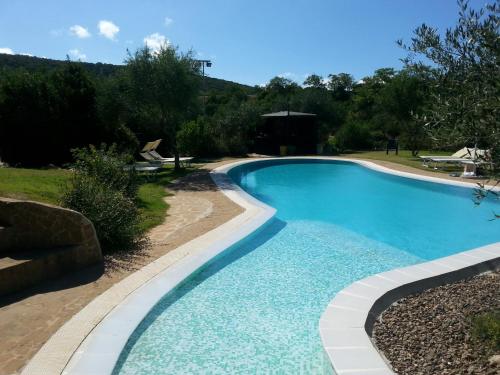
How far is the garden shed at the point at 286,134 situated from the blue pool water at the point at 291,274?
1539cm

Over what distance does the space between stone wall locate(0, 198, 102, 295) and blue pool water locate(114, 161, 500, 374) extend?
172cm

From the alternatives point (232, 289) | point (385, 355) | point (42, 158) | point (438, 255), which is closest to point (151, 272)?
point (232, 289)

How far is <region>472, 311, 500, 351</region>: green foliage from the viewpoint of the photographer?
13.2 feet

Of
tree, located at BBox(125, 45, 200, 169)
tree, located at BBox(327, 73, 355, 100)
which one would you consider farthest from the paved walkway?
tree, located at BBox(327, 73, 355, 100)

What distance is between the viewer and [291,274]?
7.09 metres

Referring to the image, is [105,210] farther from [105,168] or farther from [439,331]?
[439,331]

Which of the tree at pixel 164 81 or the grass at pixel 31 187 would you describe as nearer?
the grass at pixel 31 187

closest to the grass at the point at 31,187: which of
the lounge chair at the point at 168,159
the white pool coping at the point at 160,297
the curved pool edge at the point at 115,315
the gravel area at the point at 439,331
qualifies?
the curved pool edge at the point at 115,315

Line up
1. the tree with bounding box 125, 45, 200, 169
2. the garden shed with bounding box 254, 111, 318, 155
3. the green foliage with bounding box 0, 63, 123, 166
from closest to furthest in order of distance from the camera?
1. the tree with bounding box 125, 45, 200, 169
2. the green foliage with bounding box 0, 63, 123, 166
3. the garden shed with bounding box 254, 111, 318, 155

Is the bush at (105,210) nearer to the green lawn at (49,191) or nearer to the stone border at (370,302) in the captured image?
the green lawn at (49,191)

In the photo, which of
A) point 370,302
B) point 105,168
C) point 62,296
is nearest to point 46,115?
point 105,168

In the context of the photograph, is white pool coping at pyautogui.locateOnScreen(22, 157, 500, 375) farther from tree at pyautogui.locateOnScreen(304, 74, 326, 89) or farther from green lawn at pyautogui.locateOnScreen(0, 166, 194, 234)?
tree at pyautogui.locateOnScreen(304, 74, 326, 89)

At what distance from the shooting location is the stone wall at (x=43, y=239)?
566 centimetres

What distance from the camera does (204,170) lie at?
1948cm
